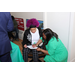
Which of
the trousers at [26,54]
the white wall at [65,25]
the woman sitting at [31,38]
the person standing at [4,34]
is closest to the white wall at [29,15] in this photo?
the white wall at [65,25]

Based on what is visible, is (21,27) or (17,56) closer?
(17,56)

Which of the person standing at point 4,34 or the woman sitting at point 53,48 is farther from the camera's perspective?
the woman sitting at point 53,48

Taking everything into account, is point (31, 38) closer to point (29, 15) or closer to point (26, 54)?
point (26, 54)

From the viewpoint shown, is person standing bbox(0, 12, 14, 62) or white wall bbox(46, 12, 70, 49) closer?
person standing bbox(0, 12, 14, 62)

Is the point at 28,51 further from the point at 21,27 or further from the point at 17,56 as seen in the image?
the point at 21,27

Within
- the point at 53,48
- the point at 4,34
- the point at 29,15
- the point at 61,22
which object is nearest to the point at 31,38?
the point at 53,48

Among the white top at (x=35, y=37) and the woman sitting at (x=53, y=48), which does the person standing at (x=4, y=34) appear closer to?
the woman sitting at (x=53, y=48)

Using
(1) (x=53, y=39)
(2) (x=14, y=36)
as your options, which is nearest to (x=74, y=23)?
(1) (x=53, y=39)

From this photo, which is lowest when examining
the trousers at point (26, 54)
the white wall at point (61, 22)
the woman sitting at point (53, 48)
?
the trousers at point (26, 54)

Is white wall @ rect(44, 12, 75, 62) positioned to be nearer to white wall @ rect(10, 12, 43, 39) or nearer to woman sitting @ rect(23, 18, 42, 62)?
woman sitting @ rect(23, 18, 42, 62)

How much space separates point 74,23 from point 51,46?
0.79m

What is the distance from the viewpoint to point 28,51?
84.3 inches

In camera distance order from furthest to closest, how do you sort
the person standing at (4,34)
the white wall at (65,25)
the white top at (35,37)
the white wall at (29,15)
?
the white wall at (29,15) → the white top at (35,37) → the white wall at (65,25) → the person standing at (4,34)

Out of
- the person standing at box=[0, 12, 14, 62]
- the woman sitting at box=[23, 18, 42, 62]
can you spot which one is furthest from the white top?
the person standing at box=[0, 12, 14, 62]
